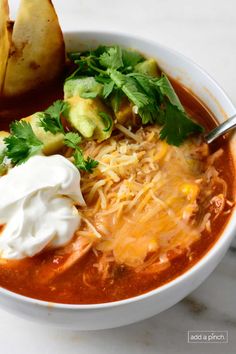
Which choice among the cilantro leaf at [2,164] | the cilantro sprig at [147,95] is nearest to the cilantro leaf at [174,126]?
the cilantro sprig at [147,95]

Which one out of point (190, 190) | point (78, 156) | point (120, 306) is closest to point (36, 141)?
point (78, 156)

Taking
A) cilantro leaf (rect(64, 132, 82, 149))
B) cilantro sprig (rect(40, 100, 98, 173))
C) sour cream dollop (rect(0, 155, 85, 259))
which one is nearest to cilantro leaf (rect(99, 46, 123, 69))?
cilantro sprig (rect(40, 100, 98, 173))

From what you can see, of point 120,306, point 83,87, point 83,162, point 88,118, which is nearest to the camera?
point 120,306

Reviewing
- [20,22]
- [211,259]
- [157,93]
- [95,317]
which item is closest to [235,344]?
[211,259]

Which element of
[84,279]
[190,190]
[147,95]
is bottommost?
[84,279]

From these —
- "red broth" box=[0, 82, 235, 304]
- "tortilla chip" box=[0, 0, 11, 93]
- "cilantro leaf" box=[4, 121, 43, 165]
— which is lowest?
"red broth" box=[0, 82, 235, 304]

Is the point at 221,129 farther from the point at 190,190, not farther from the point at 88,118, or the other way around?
the point at 88,118

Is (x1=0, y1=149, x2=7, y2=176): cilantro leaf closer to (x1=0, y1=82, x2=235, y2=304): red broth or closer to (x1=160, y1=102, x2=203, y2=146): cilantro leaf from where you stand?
(x1=0, y1=82, x2=235, y2=304): red broth
